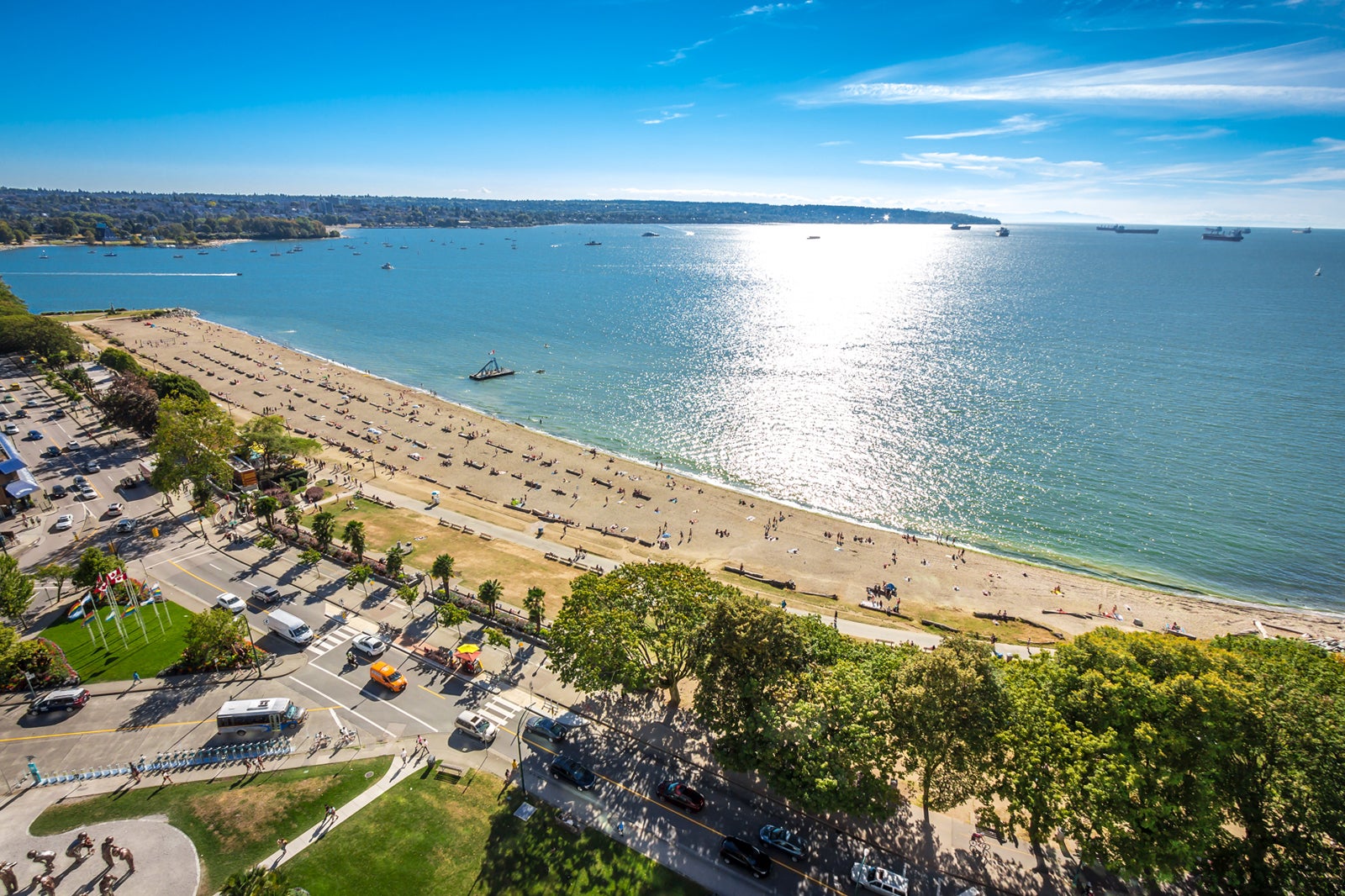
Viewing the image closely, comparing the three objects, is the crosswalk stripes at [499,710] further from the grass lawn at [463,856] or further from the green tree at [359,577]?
the green tree at [359,577]

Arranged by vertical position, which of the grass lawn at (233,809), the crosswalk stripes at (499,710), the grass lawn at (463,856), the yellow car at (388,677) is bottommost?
the crosswalk stripes at (499,710)

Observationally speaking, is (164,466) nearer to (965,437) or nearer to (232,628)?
(232,628)

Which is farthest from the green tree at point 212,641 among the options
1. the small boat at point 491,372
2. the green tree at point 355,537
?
the small boat at point 491,372

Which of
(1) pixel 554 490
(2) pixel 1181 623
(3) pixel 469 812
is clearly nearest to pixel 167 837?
(3) pixel 469 812

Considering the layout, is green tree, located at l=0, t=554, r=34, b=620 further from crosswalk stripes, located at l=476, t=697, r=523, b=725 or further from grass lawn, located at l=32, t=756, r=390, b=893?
crosswalk stripes, located at l=476, t=697, r=523, b=725

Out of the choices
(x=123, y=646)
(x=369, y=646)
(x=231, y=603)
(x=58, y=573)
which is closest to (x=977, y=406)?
(x=369, y=646)

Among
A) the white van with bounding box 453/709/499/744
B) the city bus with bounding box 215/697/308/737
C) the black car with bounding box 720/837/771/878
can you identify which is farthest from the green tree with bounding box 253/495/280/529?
the black car with bounding box 720/837/771/878
